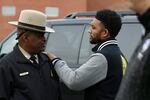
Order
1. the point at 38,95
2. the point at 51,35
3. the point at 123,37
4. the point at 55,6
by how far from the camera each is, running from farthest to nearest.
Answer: the point at 55,6 < the point at 51,35 < the point at 123,37 < the point at 38,95

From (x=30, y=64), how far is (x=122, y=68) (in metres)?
0.69

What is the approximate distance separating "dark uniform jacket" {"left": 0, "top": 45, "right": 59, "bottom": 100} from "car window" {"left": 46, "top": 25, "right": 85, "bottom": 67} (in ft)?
7.67

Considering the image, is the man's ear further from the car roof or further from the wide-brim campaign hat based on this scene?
the car roof

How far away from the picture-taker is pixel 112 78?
13.2 ft

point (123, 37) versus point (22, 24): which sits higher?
point (22, 24)

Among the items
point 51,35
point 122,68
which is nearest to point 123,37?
point 51,35

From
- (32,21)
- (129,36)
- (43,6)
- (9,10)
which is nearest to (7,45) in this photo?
(129,36)

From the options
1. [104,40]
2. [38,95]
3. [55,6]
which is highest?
[104,40]

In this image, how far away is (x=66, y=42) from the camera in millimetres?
6594

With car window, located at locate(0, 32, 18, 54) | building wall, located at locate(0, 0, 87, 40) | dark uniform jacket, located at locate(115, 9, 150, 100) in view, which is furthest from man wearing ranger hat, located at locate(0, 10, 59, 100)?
building wall, located at locate(0, 0, 87, 40)

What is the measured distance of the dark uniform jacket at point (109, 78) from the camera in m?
4.00

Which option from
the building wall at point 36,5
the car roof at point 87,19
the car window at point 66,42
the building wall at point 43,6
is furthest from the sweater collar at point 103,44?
the building wall at point 36,5

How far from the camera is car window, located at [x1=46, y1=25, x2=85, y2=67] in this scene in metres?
6.47

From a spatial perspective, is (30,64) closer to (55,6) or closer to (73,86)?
(73,86)
